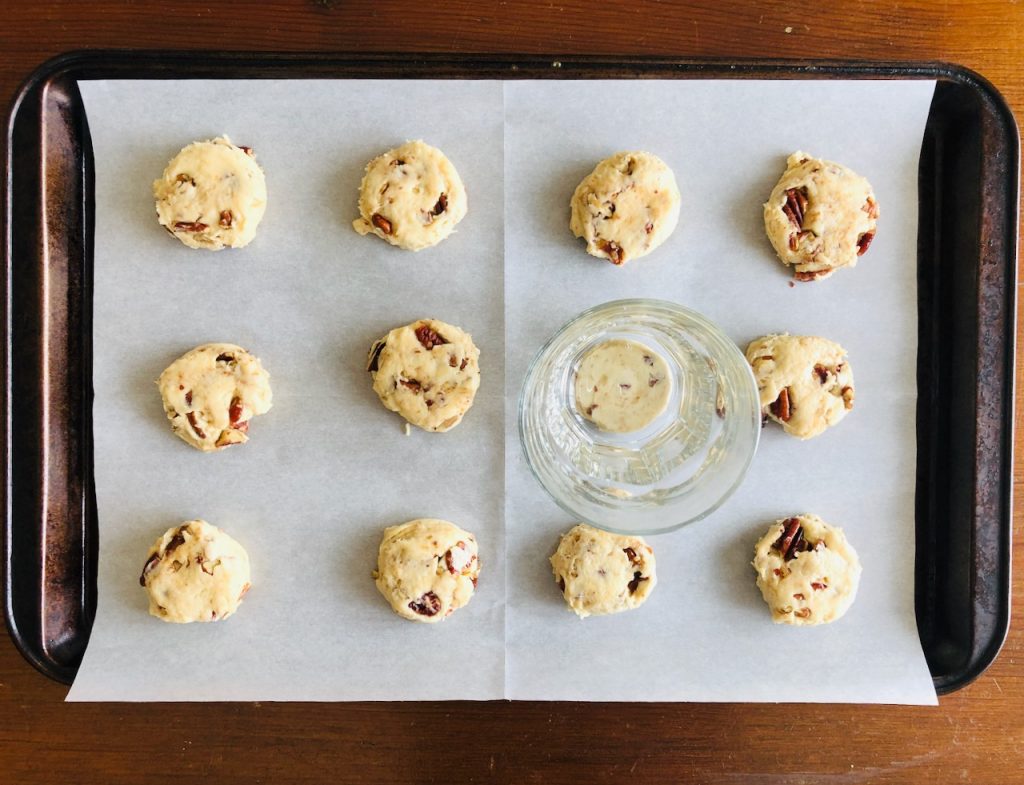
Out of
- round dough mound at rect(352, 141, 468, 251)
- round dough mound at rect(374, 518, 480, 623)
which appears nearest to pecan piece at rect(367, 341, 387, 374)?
round dough mound at rect(352, 141, 468, 251)

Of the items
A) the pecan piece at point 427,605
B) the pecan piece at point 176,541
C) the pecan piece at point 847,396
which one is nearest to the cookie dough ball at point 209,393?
the pecan piece at point 176,541

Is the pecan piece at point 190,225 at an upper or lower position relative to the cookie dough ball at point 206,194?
lower

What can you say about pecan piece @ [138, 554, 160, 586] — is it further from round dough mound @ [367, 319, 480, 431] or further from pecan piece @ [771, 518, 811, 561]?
pecan piece @ [771, 518, 811, 561]

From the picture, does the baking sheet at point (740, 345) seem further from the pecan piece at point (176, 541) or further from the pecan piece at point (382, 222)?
the pecan piece at point (176, 541)

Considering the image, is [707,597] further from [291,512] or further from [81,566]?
[81,566]

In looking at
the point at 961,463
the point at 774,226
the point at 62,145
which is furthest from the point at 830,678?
the point at 62,145

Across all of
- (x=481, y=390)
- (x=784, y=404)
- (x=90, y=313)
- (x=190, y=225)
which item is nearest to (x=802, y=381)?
(x=784, y=404)
